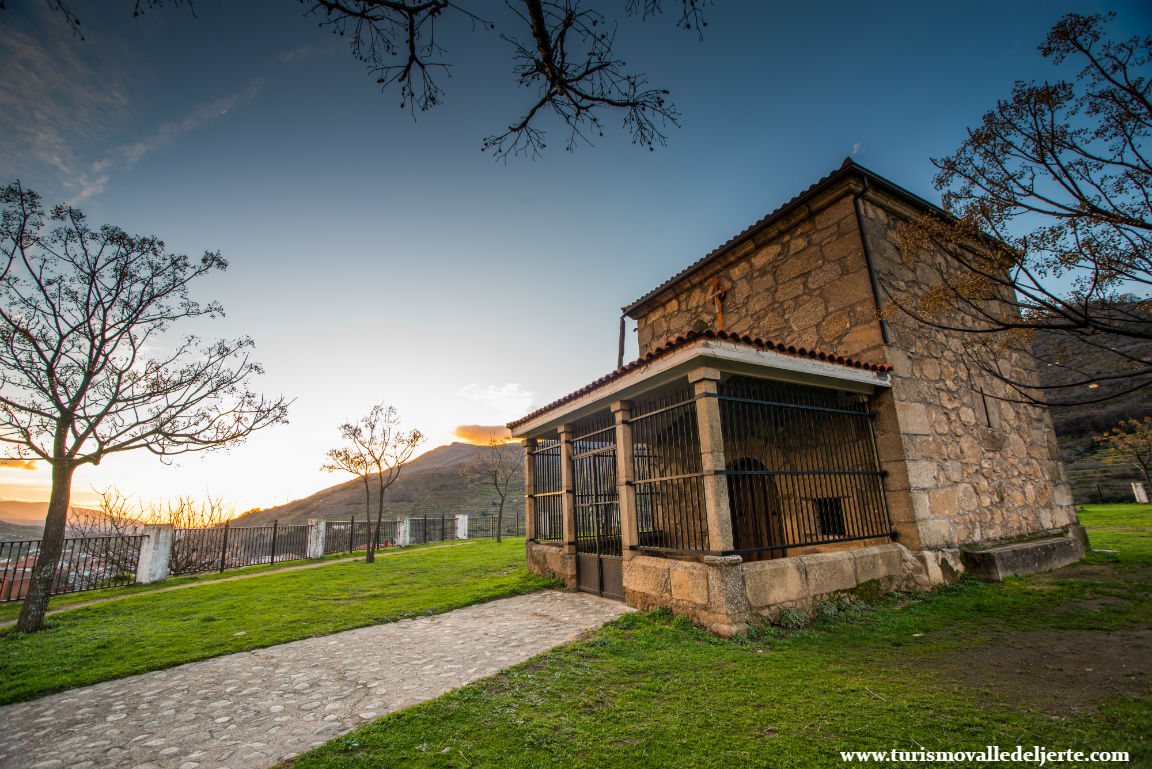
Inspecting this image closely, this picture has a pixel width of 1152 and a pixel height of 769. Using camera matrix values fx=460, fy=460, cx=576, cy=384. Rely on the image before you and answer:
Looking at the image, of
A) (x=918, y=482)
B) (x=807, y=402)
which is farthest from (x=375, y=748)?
(x=918, y=482)

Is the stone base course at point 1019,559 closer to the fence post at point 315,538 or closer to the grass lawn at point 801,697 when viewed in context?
the grass lawn at point 801,697

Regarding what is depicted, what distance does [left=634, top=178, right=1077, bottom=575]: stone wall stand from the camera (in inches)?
260

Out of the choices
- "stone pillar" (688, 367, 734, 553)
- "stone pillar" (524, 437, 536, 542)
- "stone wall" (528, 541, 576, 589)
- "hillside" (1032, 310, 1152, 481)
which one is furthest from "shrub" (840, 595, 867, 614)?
"hillside" (1032, 310, 1152, 481)

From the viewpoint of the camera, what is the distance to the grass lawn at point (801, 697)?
103 inches

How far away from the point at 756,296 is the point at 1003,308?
566 centimetres

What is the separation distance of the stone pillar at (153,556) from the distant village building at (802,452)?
11.1m

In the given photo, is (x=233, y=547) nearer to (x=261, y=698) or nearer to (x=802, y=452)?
(x=261, y=698)

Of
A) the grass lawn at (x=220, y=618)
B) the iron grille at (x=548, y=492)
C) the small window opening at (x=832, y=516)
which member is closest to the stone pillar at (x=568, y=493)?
the iron grille at (x=548, y=492)

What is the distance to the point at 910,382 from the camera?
699 centimetres

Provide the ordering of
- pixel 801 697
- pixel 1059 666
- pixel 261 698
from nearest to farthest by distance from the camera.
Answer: pixel 801 697 < pixel 1059 666 < pixel 261 698

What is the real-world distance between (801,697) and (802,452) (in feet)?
13.7

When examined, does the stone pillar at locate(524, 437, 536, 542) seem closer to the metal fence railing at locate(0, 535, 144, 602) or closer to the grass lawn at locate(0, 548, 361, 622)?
the grass lawn at locate(0, 548, 361, 622)

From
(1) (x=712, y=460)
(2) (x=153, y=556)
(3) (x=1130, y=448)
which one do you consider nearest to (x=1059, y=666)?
(1) (x=712, y=460)

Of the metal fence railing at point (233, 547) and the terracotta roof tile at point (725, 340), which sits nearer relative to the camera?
the terracotta roof tile at point (725, 340)
